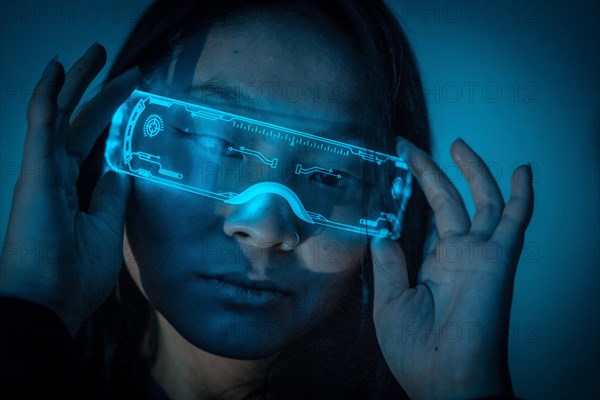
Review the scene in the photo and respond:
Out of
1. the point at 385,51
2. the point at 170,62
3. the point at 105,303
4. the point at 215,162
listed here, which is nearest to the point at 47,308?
the point at 105,303

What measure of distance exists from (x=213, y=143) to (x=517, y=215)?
49 cm

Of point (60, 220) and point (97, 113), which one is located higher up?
point (97, 113)

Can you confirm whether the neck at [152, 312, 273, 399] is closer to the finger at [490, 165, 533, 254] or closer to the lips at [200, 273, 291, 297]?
the lips at [200, 273, 291, 297]

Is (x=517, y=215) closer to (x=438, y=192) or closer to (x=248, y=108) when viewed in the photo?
(x=438, y=192)

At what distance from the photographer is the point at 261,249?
907 millimetres

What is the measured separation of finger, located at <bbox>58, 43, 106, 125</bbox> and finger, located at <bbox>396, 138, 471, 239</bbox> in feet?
1.71

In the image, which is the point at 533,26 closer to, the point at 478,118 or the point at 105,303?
the point at 478,118

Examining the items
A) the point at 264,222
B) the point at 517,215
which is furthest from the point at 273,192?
the point at 517,215

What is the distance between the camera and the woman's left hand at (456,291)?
83 centimetres

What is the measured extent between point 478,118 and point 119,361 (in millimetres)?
798

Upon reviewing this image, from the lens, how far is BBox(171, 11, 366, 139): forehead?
0.91m

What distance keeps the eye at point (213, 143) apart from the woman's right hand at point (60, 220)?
159 mm

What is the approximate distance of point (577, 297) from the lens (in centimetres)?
108

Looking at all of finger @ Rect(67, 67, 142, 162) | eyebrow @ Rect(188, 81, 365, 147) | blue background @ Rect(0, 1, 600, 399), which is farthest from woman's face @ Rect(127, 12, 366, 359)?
blue background @ Rect(0, 1, 600, 399)
